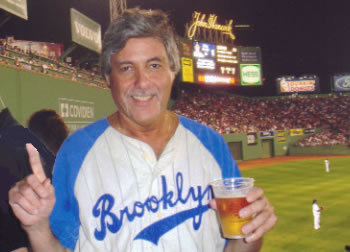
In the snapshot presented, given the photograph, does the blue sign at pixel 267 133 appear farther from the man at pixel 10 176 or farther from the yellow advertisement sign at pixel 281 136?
the man at pixel 10 176

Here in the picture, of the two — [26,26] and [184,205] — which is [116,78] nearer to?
[184,205]

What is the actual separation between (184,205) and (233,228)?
0.34 metres

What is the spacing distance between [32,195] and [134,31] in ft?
3.40

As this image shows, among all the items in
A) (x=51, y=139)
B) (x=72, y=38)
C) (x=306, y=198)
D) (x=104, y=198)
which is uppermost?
(x=72, y=38)

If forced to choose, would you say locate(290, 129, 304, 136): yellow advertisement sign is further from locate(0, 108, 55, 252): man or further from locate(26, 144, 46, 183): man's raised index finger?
locate(26, 144, 46, 183): man's raised index finger

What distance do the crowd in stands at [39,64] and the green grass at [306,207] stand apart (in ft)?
36.0

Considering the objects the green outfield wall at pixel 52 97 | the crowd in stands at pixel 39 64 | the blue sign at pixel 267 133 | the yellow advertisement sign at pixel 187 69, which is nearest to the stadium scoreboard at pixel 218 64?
the yellow advertisement sign at pixel 187 69

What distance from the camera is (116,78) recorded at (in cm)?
199

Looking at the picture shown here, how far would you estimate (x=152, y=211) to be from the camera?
1884mm

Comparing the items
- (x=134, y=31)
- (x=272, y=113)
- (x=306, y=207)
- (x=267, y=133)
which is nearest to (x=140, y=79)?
(x=134, y=31)

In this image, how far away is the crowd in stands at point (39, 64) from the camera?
1436 cm

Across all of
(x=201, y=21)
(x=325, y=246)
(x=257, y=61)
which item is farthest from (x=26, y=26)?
(x=325, y=246)

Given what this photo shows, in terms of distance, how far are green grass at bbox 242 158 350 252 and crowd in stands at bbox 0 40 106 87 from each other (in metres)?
11.0

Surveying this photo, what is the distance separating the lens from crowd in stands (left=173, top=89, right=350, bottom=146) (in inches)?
1361
